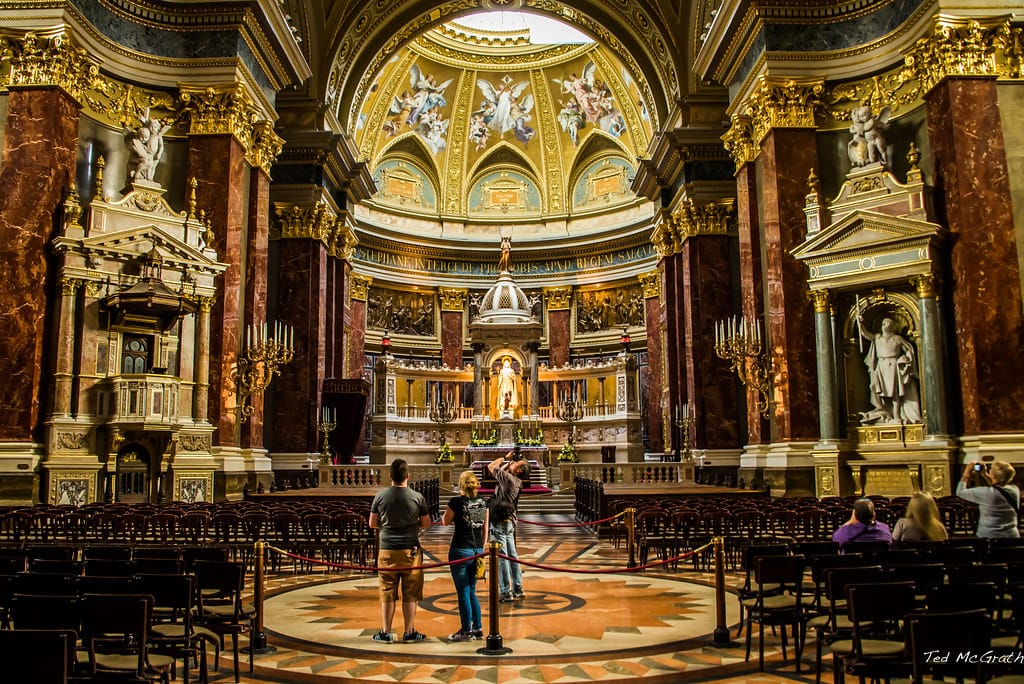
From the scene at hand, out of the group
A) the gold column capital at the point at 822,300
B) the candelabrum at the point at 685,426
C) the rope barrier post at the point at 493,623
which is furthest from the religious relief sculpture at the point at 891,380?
the rope barrier post at the point at 493,623

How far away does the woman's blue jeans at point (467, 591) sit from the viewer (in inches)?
295

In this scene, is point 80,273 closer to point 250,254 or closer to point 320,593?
point 250,254

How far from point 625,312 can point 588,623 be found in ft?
98.6

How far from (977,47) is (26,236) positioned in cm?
1761

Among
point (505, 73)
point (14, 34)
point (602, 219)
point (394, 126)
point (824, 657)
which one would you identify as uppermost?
point (505, 73)

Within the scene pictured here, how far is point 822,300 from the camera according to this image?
16.5 metres

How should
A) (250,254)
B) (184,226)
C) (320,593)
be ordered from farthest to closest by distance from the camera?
1. (250,254)
2. (184,226)
3. (320,593)

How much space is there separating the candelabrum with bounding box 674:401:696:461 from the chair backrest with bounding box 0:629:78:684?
22.2 m

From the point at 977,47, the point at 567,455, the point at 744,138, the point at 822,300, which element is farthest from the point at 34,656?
the point at 567,455

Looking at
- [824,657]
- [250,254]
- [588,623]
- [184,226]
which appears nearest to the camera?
[824,657]

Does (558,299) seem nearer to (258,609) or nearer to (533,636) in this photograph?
(533,636)

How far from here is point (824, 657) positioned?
22.4 feet

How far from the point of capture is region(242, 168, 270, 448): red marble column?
19156 mm

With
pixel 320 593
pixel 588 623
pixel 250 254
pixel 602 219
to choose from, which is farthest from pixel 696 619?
pixel 602 219
